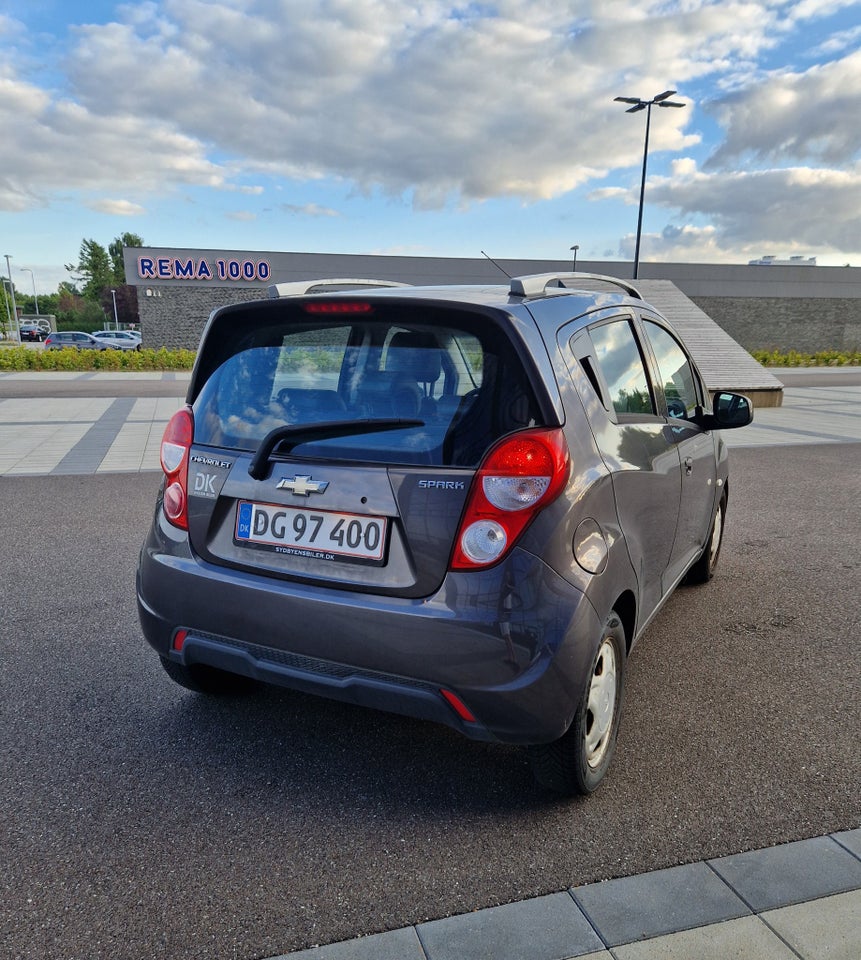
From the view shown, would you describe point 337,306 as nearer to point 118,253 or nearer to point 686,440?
point 686,440

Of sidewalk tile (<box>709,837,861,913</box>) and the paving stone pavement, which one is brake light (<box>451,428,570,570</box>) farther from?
sidewalk tile (<box>709,837,861,913</box>)

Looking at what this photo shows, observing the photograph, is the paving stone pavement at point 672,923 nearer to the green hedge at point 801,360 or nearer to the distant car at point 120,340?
the green hedge at point 801,360

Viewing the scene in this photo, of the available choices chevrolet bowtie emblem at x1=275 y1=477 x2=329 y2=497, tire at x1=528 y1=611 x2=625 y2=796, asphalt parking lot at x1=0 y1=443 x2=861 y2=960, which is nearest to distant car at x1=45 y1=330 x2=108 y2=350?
asphalt parking lot at x1=0 y1=443 x2=861 y2=960

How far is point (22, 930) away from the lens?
76.1 inches

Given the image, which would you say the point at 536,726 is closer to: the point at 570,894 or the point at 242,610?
the point at 570,894

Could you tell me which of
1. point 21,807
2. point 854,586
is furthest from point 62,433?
point 854,586

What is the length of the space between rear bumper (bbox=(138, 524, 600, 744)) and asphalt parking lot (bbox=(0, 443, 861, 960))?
1.37ft

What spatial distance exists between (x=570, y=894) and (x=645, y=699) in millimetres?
1297

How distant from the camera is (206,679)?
3.05m

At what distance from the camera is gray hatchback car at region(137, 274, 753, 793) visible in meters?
2.15

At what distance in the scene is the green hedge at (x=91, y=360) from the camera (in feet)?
81.9

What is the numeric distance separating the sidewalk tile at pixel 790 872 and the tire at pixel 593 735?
467 mm

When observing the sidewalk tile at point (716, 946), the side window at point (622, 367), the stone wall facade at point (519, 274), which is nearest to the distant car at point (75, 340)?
the stone wall facade at point (519, 274)

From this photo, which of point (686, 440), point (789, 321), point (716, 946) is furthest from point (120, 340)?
point (716, 946)
